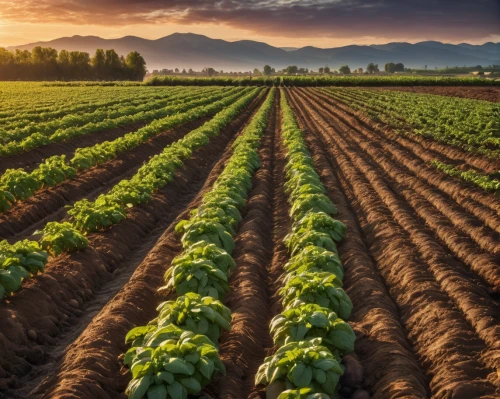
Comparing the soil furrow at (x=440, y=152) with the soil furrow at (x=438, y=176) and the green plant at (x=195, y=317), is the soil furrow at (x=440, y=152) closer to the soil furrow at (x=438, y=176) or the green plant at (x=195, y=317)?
the soil furrow at (x=438, y=176)

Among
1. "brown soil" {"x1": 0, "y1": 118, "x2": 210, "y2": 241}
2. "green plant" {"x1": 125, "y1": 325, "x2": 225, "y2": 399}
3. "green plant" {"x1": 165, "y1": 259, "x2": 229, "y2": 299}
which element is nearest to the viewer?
"green plant" {"x1": 125, "y1": 325, "x2": 225, "y2": 399}

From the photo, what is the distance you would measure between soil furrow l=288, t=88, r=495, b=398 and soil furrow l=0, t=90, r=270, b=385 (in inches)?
213

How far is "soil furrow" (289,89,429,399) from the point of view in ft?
19.5

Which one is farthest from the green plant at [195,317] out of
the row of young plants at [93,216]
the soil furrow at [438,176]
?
the soil furrow at [438,176]

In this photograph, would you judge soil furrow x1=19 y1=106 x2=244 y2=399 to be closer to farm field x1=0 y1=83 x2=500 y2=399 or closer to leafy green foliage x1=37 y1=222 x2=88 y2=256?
farm field x1=0 y1=83 x2=500 y2=399

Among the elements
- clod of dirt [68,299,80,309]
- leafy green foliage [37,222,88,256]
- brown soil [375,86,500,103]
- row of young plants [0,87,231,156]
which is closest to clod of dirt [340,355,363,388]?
clod of dirt [68,299,80,309]

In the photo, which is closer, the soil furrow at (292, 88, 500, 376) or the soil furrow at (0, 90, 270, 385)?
the soil furrow at (292, 88, 500, 376)

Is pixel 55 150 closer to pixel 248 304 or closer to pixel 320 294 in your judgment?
pixel 248 304

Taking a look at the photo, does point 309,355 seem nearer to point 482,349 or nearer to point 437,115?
point 482,349

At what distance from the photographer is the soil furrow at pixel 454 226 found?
9438mm

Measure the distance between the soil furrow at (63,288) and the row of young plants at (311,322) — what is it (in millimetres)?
3604

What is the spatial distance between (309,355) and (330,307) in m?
1.68

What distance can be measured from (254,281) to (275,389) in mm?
3446

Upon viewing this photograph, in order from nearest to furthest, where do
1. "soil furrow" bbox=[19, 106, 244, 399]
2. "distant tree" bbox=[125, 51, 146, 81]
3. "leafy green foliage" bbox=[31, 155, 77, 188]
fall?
"soil furrow" bbox=[19, 106, 244, 399] < "leafy green foliage" bbox=[31, 155, 77, 188] < "distant tree" bbox=[125, 51, 146, 81]
